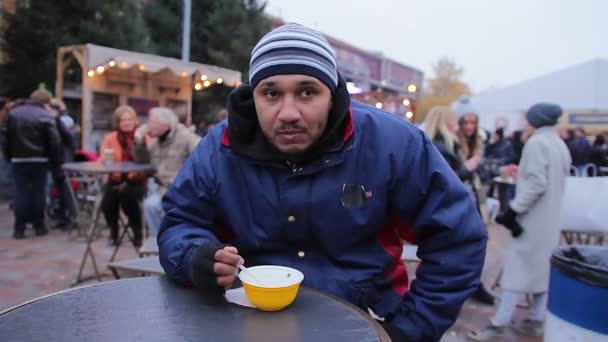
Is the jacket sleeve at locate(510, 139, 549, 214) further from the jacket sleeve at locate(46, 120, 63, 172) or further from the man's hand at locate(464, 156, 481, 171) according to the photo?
the jacket sleeve at locate(46, 120, 63, 172)

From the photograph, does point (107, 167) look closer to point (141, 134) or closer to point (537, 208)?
point (141, 134)

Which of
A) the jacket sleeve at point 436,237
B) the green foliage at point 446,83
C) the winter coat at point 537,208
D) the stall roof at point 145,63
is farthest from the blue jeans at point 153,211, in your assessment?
the green foliage at point 446,83

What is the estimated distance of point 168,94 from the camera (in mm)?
10719

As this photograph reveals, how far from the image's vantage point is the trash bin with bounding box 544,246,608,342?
2.22 metres

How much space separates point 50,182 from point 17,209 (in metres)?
1.65

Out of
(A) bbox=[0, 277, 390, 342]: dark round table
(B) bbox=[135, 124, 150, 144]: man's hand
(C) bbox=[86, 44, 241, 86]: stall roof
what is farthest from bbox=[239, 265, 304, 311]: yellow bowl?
(C) bbox=[86, 44, 241, 86]: stall roof

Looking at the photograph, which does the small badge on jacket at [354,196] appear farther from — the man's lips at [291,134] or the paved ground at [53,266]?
the paved ground at [53,266]

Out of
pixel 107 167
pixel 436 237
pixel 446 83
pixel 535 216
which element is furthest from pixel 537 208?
pixel 446 83

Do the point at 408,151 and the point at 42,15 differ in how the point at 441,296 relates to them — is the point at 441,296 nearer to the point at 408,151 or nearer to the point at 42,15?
the point at 408,151

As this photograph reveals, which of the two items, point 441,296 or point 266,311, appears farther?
point 441,296

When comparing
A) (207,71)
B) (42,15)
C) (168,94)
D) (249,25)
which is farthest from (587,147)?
(42,15)

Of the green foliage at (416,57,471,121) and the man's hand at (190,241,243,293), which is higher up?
the green foliage at (416,57,471,121)

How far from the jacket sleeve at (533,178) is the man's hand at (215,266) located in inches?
112

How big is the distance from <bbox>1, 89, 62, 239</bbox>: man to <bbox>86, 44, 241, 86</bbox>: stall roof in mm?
1793
